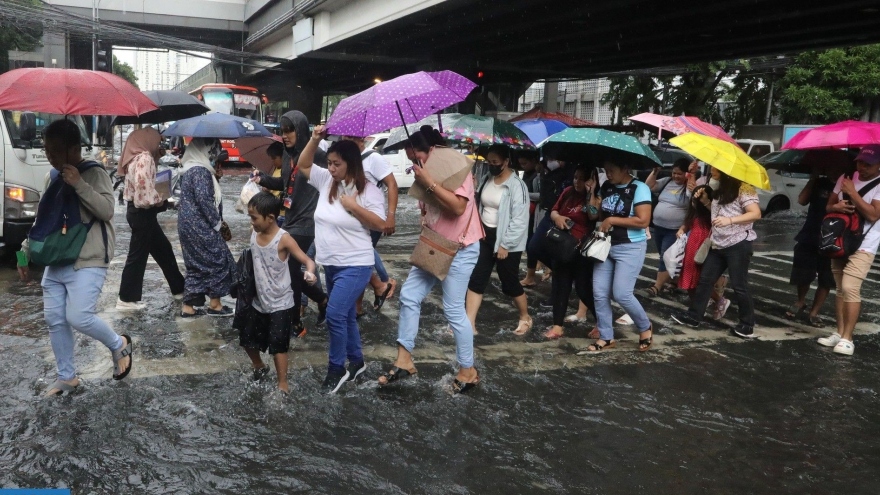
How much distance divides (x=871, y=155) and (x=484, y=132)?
131 inches

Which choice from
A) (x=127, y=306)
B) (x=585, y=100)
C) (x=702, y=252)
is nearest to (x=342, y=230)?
(x=127, y=306)

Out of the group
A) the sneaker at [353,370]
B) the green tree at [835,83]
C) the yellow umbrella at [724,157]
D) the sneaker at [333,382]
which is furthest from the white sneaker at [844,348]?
the green tree at [835,83]

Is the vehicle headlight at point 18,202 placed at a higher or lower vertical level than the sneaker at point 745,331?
higher

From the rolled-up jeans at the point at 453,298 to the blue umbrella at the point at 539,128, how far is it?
12.3 feet

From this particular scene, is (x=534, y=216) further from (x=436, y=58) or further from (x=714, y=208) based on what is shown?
(x=436, y=58)

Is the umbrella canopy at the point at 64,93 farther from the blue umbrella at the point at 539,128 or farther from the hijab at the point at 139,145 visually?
the blue umbrella at the point at 539,128

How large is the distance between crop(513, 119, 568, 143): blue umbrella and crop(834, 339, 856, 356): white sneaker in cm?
373

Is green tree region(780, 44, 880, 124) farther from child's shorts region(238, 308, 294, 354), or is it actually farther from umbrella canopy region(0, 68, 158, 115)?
umbrella canopy region(0, 68, 158, 115)

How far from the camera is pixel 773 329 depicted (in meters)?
7.36

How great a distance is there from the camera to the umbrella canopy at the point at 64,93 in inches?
162

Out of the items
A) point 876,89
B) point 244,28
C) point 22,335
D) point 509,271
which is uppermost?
point 244,28

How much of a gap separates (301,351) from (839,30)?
13.6m

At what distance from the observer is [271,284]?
15.8 feet

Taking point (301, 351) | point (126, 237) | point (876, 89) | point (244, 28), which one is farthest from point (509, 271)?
point (244, 28)
